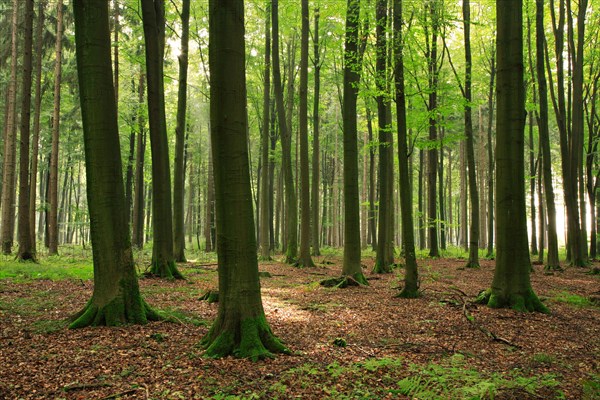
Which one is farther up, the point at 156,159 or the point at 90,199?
the point at 156,159

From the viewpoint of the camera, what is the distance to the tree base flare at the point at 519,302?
7984 mm

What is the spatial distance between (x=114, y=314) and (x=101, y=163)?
227 centimetres

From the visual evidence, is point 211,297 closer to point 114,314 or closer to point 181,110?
point 114,314

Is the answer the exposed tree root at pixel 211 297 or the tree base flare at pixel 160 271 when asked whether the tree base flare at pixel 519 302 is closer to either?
the exposed tree root at pixel 211 297

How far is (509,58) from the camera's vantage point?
A: 830 centimetres

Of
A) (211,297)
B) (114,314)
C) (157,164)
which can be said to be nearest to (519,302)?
(211,297)

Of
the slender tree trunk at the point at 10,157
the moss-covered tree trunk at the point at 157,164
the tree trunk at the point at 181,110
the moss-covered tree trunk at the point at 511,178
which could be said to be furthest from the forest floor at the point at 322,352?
the slender tree trunk at the point at 10,157

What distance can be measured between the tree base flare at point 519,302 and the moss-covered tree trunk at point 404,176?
177cm

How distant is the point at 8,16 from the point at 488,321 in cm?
2336

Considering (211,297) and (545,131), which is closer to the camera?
(211,297)

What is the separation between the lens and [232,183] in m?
5.04

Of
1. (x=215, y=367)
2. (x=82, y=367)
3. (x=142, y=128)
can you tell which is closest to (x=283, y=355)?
(x=215, y=367)

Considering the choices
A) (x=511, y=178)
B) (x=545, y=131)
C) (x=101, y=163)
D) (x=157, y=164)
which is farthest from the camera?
(x=545, y=131)

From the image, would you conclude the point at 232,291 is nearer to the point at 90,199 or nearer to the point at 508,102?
the point at 90,199
